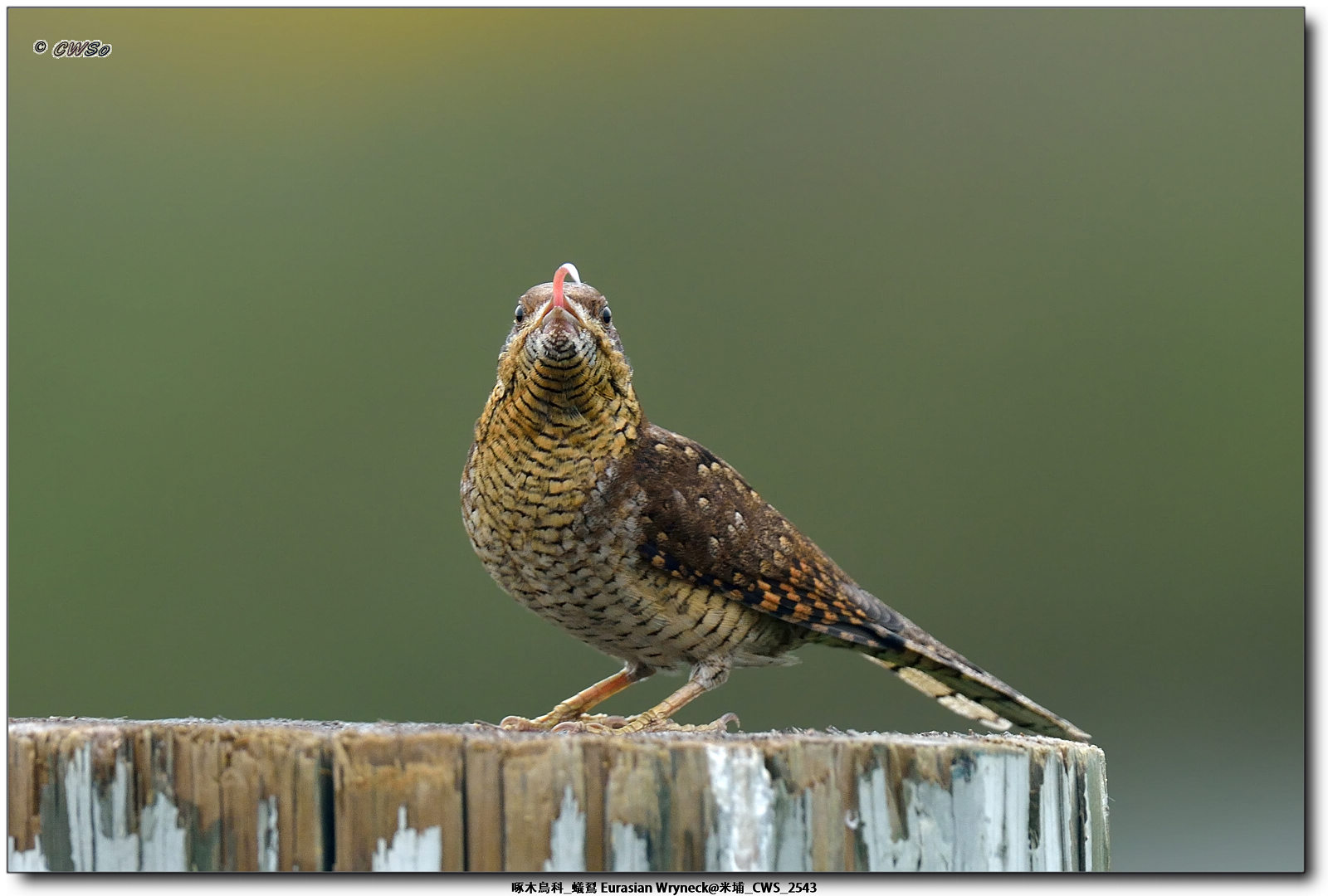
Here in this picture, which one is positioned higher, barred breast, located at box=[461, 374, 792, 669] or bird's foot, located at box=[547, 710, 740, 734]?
barred breast, located at box=[461, 374, 792, 669]

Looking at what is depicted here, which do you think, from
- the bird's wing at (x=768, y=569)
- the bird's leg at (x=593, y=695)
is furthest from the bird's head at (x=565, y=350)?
the bird's leg at (x=593, y=695)

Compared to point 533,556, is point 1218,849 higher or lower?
lower

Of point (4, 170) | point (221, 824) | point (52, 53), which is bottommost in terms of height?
point (221, 824)

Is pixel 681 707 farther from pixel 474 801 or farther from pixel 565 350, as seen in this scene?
pixel 474 801

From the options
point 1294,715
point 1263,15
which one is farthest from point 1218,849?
point 1263,15

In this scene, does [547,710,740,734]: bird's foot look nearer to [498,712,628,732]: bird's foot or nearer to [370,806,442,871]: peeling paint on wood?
[498,712,628,732]: bird's foot

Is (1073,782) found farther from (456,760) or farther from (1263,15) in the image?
(1263,15)

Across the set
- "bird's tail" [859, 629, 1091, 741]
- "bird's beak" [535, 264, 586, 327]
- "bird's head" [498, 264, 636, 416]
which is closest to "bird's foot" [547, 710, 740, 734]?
"bird's tail" [859, 629, 1091, 741]
